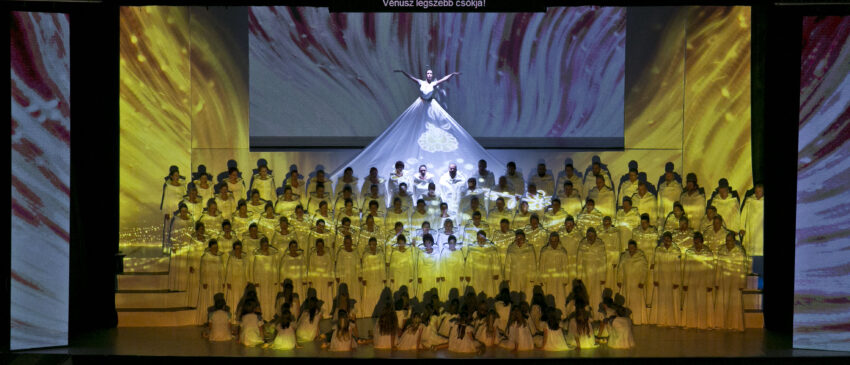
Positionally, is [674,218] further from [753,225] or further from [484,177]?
[484,177]

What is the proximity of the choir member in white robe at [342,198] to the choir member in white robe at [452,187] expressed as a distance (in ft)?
3.55

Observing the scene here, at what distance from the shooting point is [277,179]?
13.3 m

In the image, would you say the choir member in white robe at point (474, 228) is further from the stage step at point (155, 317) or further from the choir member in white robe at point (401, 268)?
the stage step at point (155, 317)

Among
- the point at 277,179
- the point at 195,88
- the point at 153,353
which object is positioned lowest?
the point at 153,353

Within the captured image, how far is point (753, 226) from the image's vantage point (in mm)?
12086

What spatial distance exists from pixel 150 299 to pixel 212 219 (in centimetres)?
118

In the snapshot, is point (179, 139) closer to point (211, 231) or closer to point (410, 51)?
point (211, 231)

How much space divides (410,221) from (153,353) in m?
3.39

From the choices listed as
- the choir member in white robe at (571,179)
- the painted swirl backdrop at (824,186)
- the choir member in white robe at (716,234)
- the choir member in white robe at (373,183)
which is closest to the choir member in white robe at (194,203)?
the choir member in white robe at (373,183)

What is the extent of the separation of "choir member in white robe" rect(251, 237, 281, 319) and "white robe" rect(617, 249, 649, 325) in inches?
153

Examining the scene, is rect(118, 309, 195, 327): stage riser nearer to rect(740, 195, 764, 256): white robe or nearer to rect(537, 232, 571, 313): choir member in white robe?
rect(537, 232, 571, 313): choir member in white robe

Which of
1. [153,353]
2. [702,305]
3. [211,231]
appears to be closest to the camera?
[153,353]

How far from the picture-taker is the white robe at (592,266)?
11.5 metres

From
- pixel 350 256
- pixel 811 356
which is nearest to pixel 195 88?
pixel 350 256
